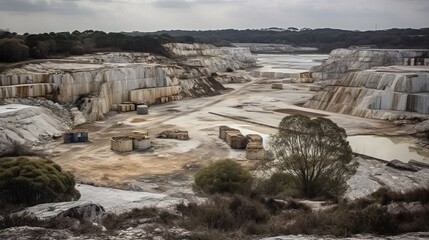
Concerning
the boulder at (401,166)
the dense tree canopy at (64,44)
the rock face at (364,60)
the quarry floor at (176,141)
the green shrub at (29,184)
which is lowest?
the quarry floor at (176,141)

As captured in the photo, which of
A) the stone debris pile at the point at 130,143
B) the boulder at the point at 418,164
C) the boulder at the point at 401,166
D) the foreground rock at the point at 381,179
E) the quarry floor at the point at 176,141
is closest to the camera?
the foreground rock at the point at 381,179

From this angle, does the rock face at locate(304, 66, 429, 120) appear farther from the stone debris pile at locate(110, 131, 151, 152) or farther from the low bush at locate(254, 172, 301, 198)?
the low bush at locate(254, 172, 301, 198)

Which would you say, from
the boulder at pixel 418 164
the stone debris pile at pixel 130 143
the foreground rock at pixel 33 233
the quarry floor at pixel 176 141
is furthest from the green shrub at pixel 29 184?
the boulder at pixel 418 164

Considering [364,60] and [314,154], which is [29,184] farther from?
[364,60]

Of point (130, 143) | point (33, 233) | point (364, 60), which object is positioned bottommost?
point (130, 143)

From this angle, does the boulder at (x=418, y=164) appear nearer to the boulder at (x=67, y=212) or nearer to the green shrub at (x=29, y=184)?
the green shrub at (x=29, y=184)

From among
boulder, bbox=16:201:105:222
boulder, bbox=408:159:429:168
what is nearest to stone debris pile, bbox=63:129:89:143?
boulder, bbox=16:201:105:222

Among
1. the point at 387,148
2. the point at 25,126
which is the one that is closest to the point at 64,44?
the point at 25,126
